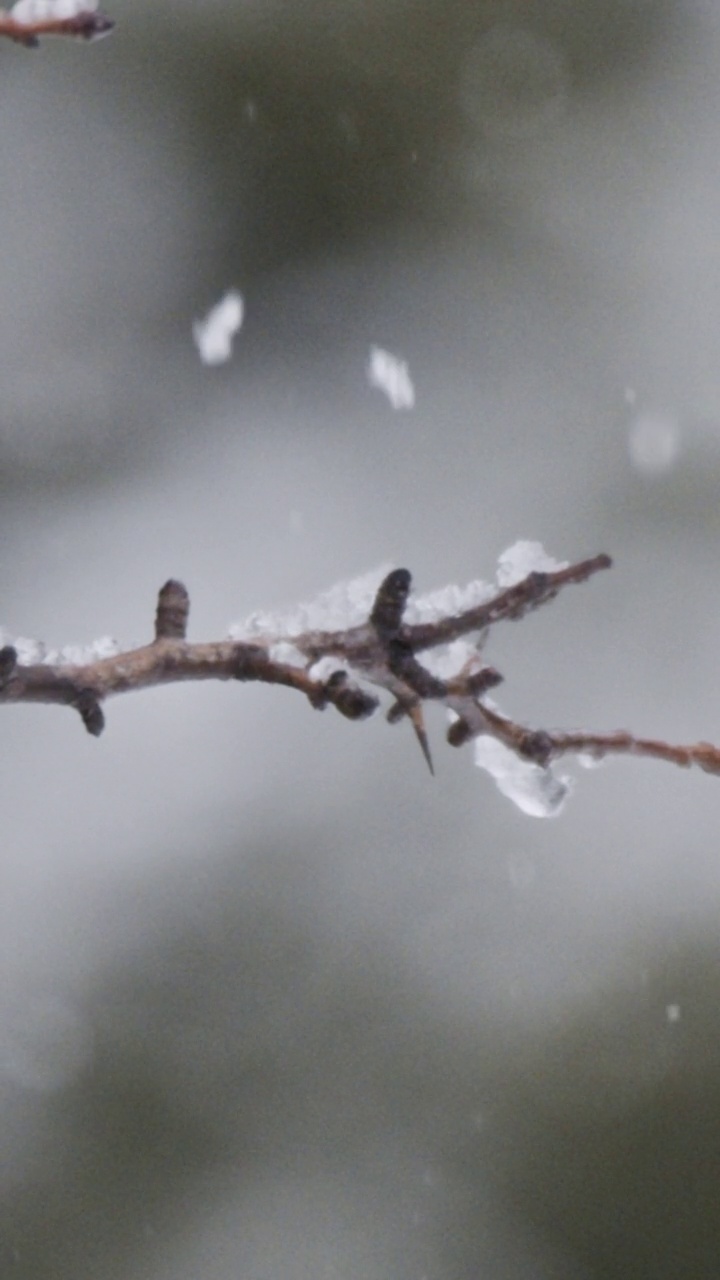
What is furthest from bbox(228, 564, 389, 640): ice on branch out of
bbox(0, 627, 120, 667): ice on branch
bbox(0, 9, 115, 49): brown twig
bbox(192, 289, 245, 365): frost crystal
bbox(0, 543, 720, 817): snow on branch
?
bbox(192, 289, 245, 365): frost crystal

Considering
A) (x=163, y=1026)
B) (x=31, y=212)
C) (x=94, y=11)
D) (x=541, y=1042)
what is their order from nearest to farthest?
(x=94, y=11) → (x=163, y=1026) → (x=541, y=1042) → (x=31, y=212)

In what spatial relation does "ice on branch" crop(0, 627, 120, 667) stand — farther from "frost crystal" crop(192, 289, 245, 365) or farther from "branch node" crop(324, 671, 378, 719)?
"frost crystal" crop(192, 289, 245, 365)

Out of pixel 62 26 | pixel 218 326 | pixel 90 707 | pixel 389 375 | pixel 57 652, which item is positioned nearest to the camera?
pixel 62 26

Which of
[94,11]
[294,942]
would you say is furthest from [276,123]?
[94,11]

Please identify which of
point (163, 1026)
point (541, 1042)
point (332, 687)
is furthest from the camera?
point (541, 1042)

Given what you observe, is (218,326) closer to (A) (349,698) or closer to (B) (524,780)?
(B) (524,780)

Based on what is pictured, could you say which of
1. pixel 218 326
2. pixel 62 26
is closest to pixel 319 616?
pixel 62 26

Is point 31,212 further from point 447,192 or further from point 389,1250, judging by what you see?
point 389,1250

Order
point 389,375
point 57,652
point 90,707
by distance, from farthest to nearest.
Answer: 1. point 389,375
2. point 57,652
3. point 90,707
